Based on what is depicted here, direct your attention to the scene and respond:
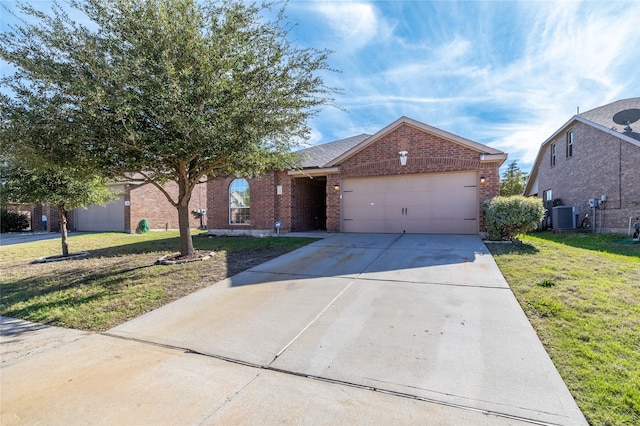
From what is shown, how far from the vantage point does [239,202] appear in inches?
557

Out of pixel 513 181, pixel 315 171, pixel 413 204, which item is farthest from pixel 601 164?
pixel 513 181

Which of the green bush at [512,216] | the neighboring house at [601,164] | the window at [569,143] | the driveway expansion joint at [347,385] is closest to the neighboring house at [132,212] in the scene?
the driveway expansion joint at [347,385]

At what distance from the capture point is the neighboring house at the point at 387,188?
10.7m

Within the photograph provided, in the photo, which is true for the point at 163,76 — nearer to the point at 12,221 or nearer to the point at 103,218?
the point at 103,218

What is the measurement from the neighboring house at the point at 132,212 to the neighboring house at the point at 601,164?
22.5 metres

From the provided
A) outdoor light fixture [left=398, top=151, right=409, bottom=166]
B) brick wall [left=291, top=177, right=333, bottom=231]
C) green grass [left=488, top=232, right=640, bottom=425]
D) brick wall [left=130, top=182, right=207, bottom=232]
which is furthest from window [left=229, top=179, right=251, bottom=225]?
green grass [left=488, top=232, right=640, bottom=425]

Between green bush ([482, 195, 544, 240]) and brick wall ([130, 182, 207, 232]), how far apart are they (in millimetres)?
18545

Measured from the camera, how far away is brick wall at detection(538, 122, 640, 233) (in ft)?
37.1

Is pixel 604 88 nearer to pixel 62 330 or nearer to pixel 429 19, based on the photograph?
pixel 429 19

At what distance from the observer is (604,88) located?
1278 centimetres

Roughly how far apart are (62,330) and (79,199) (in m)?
6.96

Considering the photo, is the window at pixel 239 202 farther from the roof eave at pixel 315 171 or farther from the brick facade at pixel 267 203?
the roof eave at pixel 315 171

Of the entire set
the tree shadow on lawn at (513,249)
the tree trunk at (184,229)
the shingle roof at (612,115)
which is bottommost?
the tree shadow on lawn at (513,249)

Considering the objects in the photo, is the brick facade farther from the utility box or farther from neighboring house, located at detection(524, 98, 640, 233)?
neighboring house, located at detection(524, 98, 640, 233)
